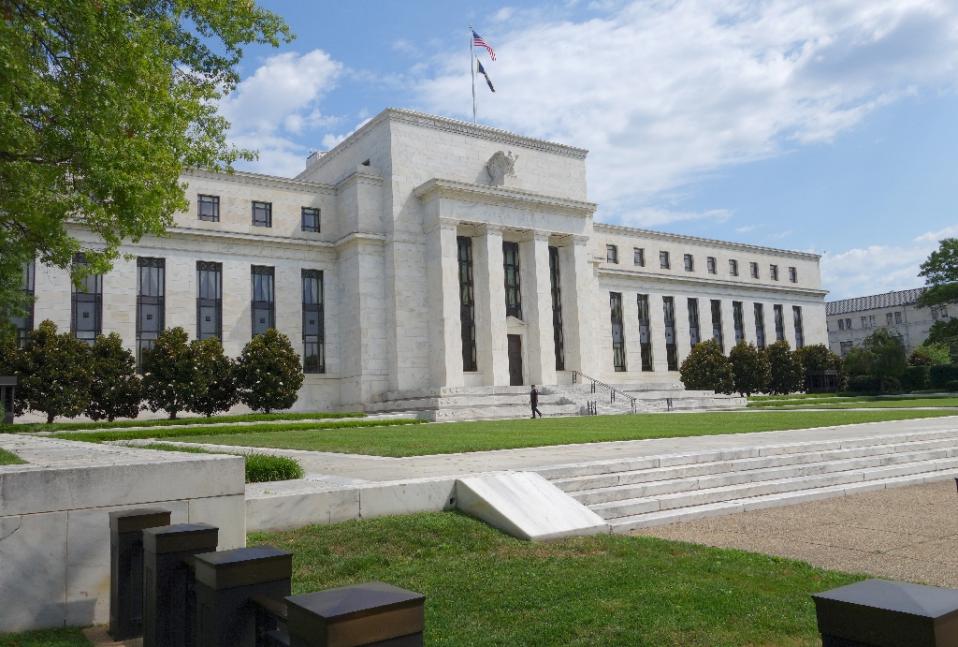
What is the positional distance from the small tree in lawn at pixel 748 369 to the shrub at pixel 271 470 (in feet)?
175

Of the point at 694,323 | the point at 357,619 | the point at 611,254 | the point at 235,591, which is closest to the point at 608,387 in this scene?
the point at 611,254

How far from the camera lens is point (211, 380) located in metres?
36.8

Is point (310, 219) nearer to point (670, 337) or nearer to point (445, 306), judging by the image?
point (445, 306)

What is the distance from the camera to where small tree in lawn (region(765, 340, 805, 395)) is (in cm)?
6244

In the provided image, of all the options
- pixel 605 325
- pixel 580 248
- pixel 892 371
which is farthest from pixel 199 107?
pixel 892 371

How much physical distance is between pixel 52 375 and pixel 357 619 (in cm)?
3531

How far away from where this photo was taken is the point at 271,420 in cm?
3259

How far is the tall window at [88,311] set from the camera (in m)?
38.2

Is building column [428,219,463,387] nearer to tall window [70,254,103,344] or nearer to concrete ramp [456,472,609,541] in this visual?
tall window [70,254,103,344]

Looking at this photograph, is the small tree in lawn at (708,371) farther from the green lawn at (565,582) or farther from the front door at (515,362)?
the green lawn at (565,582)

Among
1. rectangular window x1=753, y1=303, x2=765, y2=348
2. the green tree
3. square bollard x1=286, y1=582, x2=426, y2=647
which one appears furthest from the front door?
square bollard x1=286, y1=582, x2=426, y2=647

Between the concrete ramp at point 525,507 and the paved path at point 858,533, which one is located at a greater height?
the concrete ramp at point 525,507

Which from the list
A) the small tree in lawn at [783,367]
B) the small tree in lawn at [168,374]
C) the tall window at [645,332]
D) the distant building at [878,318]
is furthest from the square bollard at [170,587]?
the distant building at [878,318]

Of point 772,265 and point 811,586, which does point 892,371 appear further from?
point 811,586
